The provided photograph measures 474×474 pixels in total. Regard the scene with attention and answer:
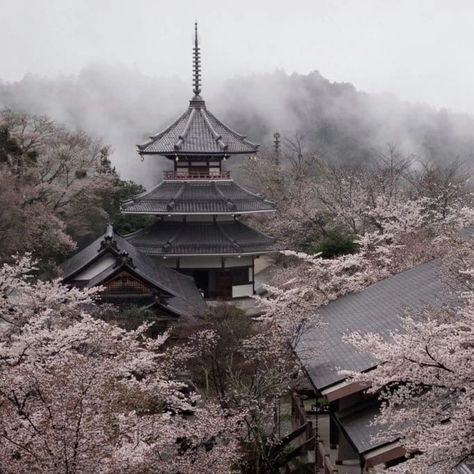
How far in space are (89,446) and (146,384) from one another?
16.0 ft

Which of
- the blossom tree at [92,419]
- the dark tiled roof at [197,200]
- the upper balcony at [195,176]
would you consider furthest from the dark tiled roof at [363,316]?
the upper balcony at [195,176]

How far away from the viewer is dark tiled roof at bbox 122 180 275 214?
3028 centimetres

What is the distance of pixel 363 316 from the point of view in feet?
51.7

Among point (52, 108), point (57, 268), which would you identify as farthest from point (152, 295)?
point (52, 108)

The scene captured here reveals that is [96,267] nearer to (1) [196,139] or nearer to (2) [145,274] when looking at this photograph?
(2) [145,274]

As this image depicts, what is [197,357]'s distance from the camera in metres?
16.9

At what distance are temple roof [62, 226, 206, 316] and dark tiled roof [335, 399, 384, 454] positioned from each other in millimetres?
8274

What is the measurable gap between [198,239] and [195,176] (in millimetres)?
3108

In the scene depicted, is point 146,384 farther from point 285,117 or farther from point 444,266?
point 285,117

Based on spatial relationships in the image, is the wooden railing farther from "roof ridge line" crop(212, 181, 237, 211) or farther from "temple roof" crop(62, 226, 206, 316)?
"temple roof" crop(62, 226, 206, 316)

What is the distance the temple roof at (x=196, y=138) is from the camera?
3114cm

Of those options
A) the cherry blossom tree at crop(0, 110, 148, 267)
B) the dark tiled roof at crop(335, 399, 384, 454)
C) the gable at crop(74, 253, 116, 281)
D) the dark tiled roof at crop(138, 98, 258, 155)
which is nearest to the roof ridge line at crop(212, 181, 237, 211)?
the dark tiled roof at crop(138, 98, 258, 155)

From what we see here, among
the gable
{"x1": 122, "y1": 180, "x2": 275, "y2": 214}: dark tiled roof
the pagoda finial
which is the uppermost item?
the pagoda finial

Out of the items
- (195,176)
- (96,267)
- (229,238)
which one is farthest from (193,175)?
(96,267)
